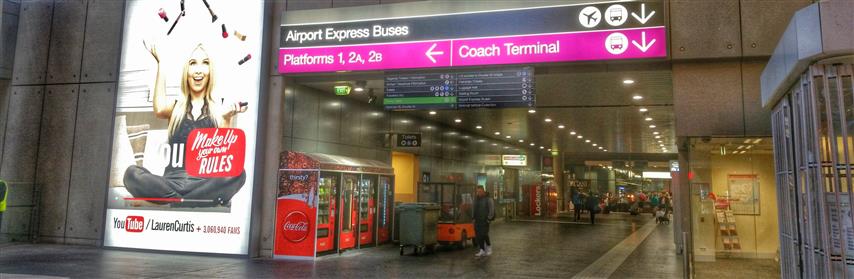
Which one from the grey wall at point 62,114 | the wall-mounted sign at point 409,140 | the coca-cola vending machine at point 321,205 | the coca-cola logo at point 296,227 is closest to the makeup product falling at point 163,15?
the grey wall at point 62,114

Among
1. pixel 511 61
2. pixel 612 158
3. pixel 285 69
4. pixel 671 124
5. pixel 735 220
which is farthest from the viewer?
pixel 612 158

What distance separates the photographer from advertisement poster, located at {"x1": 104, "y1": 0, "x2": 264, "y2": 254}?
32.8 ft

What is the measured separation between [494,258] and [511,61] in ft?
13.2

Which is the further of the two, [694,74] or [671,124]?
[671,124]

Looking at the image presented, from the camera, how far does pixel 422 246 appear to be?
11.1 meters

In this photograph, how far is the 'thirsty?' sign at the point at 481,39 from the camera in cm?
823

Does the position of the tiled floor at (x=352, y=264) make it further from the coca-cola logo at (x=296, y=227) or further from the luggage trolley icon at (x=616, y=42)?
the luggage trolley icon at (x=616, y=42)

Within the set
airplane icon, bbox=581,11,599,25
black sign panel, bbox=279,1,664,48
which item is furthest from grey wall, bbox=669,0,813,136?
airplane icon, bbox=581,11,599,25

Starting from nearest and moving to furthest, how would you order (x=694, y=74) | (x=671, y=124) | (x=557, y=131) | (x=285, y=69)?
(x=694, y=74)
(x=285, y=69)
(x=671, y=124)
(x=557, y=131)

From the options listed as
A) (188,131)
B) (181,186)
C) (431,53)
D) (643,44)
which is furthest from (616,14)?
(181,186)

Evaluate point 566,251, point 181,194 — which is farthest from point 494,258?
point 181,194

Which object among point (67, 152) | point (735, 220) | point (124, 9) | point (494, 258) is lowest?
point (494, 258)

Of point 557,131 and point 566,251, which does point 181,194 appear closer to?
point 566,251

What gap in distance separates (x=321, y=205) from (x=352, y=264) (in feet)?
4.62
